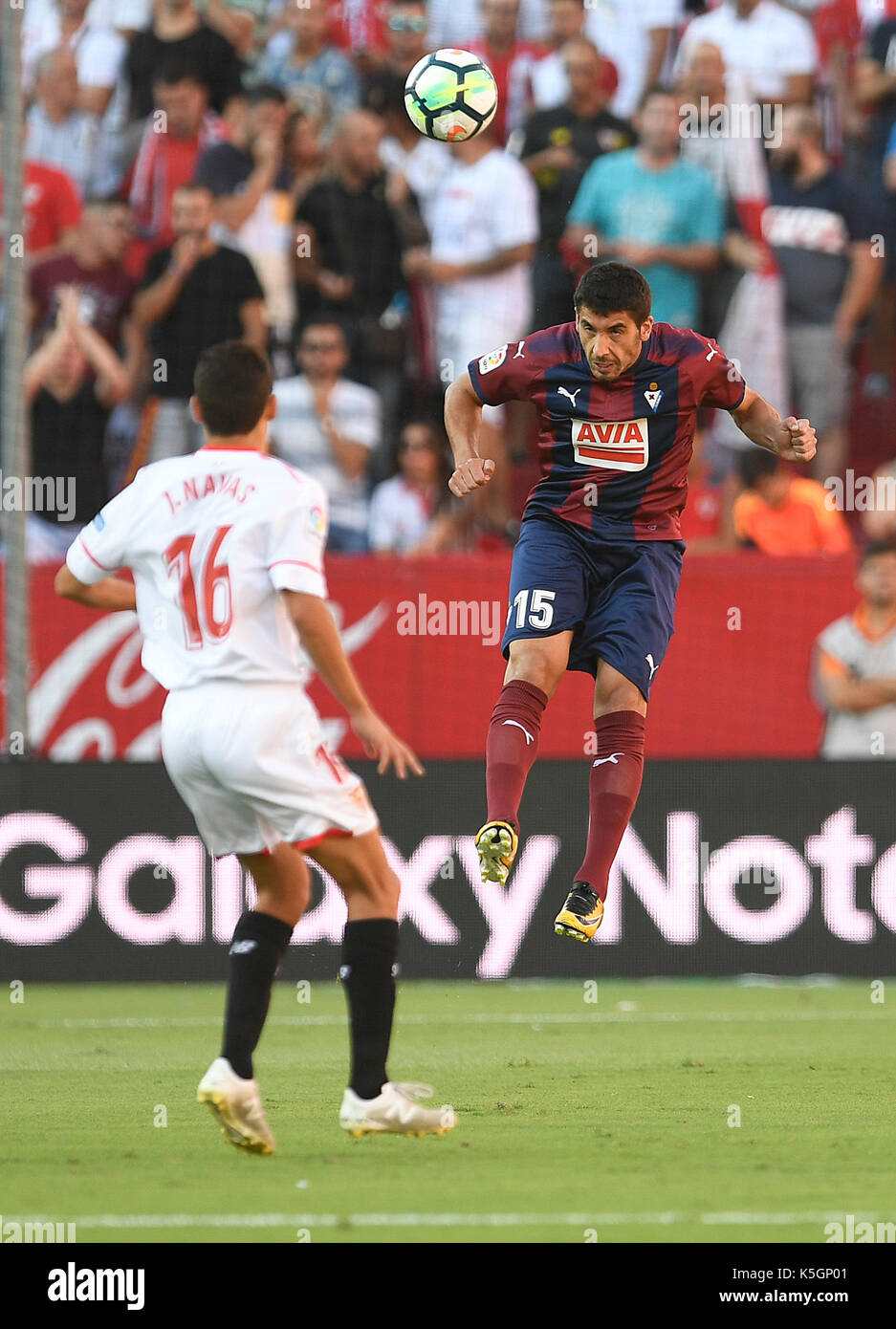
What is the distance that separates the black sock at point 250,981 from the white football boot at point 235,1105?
0.05 meters

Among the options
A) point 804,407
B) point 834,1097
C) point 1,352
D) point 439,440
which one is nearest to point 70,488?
point 1,352

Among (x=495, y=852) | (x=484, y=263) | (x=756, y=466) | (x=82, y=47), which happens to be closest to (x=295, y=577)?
(x=495, y=852)

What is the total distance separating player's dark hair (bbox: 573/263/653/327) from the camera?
6500mm

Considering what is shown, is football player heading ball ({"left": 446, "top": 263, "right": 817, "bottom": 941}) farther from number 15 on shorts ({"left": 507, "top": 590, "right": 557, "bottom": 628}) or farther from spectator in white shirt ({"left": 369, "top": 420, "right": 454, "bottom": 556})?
spectator in white shirt ({"left": 369, "top": 420, "right": 454, "bottom": 556})

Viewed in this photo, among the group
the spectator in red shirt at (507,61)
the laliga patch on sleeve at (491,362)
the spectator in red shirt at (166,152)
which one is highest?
the spectator in red shirt at (507,61)

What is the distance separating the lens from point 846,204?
12.4 meters

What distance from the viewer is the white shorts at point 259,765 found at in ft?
17.3

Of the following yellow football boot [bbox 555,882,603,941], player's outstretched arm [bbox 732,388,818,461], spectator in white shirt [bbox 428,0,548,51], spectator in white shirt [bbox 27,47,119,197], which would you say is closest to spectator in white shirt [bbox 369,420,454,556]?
spectator in white shirt [bbox 27,47,119,197]

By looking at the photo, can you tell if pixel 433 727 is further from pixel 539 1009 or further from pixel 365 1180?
pixel 365 1180

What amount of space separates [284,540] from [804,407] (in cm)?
752

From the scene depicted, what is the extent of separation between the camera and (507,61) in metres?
12.9


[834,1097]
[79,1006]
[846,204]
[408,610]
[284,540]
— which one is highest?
[846,204]

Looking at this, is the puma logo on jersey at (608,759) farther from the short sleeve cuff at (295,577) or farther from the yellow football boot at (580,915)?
the short sleeve cuff at (295,577)

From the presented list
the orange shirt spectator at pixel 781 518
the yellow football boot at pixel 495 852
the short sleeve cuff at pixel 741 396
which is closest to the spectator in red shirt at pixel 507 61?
the orange shirt spectator at pixel 781 518
